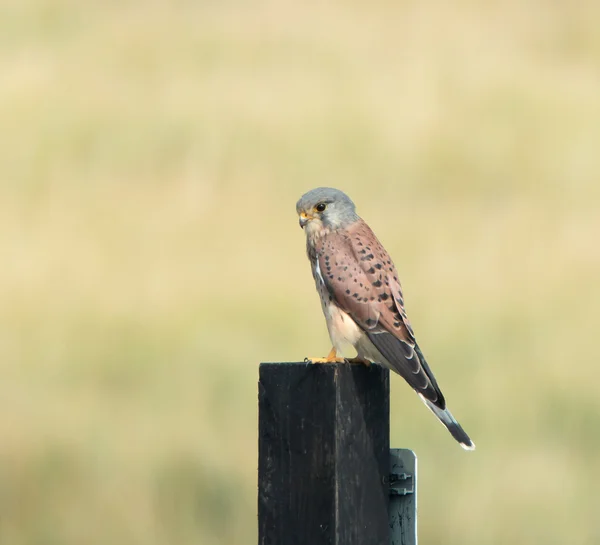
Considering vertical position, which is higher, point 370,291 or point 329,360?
point 370,291

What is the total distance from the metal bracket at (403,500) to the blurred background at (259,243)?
3559 millimetres

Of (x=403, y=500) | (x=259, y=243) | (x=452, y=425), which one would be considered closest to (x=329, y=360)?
(x=452, y=425)

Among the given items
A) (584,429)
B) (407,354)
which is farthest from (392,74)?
(407,354)

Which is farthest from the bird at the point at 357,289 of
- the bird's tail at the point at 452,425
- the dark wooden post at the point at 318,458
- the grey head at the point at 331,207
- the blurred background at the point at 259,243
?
the blurred background at the point at 259,243

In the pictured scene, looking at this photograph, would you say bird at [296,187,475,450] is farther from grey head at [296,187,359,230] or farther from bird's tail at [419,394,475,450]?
bird's tail at [419,394,475,450]

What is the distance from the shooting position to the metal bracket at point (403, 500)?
3.12 metres

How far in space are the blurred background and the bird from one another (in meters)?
2.56

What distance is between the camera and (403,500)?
10.3 feet

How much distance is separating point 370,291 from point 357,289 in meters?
0.05

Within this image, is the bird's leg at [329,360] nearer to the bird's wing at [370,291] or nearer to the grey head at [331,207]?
the bird's wing at [370,291]

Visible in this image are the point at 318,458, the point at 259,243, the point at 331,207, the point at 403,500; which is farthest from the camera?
the point at 259,243

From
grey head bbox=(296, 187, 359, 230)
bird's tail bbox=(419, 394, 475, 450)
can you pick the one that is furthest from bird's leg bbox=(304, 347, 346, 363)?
grey head bbox=(296, 187, 359, 230)

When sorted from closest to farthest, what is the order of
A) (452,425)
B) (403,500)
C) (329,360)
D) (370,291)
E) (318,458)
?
(318,458) < (403,500) < (329,360) < (452,425) < (370,291)

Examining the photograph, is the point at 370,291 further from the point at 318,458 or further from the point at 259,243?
the point at 259,243
